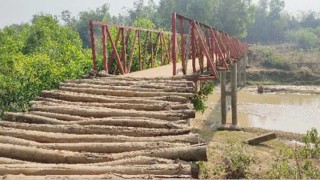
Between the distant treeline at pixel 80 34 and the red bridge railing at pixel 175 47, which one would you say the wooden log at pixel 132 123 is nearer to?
the red bridge railing at pixel 175 47

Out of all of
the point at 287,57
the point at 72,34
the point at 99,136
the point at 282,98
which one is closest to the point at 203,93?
the point at 99,136

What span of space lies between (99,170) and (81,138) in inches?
41.1

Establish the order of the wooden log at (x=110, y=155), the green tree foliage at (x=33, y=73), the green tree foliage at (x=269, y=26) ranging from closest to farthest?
the wooden log at (x=110, y=155), the green tree foliage at (x=33, y=73), the green tree foliage at (x=269, y=26)

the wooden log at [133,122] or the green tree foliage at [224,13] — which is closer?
the wooden log at [133,122]

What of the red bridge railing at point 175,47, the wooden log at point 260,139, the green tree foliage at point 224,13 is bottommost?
the wooden log at point 260,139

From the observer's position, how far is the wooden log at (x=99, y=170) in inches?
152

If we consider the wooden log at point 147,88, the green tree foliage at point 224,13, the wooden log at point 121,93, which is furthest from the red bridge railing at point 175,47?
the green tree foliage at point 224,13

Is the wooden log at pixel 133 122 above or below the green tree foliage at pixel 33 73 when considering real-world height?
below

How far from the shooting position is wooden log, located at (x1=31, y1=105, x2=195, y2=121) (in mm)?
5695

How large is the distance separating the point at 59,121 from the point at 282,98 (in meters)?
29.1

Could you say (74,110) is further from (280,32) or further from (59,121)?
(280,32)

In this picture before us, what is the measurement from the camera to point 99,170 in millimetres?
3893

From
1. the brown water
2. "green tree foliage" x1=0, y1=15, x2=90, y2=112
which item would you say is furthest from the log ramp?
the brown water

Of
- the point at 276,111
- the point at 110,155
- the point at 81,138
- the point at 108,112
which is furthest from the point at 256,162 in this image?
the point at 276,111
